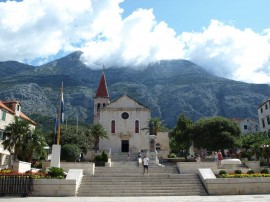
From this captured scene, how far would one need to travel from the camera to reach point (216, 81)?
559ft

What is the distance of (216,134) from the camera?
44969 mm

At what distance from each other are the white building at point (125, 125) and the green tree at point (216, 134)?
12.1 metres

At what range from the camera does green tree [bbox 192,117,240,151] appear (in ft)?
145

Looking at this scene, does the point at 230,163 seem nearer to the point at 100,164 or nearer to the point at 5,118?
the point at 100,164

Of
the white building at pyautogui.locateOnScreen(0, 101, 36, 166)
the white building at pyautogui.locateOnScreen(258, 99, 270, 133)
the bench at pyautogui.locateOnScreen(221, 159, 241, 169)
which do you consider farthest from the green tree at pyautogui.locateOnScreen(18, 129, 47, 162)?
the white building at pyautogui.locateOnScreen(258, 99, 270, 133)

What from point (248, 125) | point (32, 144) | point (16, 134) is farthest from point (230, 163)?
point (248, 125)

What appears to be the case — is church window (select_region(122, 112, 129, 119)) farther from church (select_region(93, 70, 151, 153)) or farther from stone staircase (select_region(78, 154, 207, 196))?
stone staircase (select_region(78, 154, 207, 196))

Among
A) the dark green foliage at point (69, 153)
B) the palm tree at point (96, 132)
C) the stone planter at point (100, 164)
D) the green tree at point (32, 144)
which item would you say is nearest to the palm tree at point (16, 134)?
the green tree at point (32, 144)

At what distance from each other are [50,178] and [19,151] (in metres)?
16.9

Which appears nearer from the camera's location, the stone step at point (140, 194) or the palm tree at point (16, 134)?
the stone step at point (140, 194)

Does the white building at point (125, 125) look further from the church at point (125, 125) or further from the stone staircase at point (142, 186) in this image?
the stone staircase at point (142, 186)

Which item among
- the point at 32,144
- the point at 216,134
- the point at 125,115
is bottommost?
the point at 32,144

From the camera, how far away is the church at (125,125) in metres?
55.3

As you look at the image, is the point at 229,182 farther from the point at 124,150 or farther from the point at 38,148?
the point at 124,150
